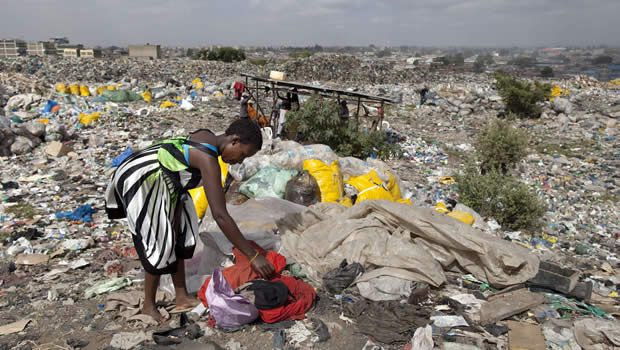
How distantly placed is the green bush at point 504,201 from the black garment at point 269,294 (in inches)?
127

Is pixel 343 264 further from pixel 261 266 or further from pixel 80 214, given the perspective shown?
pixel 80 214

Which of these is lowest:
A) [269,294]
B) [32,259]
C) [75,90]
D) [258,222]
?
[32,259]

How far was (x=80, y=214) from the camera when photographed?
398 cm

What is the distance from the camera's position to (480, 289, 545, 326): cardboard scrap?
2260 mm

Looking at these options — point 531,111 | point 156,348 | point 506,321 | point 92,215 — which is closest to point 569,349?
point 506,321

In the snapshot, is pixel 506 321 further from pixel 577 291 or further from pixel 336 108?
pixel 336 108

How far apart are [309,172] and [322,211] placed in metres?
0.82

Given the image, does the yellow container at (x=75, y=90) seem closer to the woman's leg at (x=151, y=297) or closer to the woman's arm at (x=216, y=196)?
the woman's leg at (x=151, y=297)

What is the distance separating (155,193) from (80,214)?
2.57 m

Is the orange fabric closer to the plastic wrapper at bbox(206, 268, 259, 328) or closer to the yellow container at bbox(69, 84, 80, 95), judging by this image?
the plastic wrapper at bbox(206, 268, 259, 328)

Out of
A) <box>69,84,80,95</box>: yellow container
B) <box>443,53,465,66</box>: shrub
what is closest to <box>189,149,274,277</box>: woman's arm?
<box>69,84,80,95</box>: yellow container

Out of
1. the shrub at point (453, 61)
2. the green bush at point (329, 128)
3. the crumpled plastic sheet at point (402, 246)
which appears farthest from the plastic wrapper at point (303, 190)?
the shrub at point (453, 61)

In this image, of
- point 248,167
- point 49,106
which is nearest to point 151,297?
point 248,167

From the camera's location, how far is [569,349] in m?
2.02
